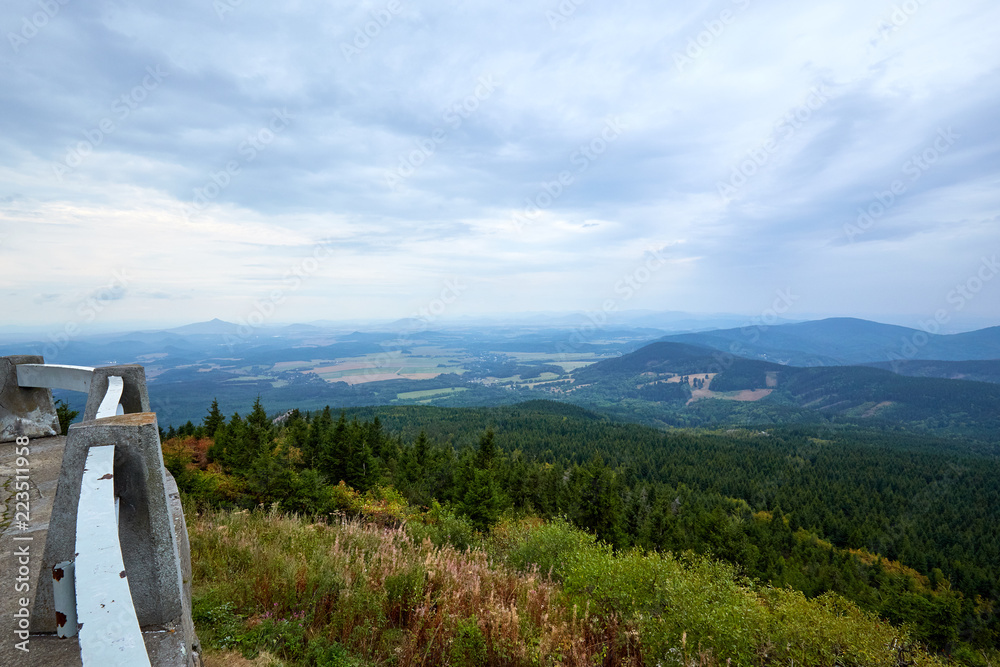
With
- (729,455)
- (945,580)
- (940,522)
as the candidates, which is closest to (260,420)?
(945,580)

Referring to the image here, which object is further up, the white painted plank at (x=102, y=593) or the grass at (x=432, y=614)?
the white painted plank at (x=102, y=593)

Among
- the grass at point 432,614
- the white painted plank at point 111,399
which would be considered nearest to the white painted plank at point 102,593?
the white painted plank at point 111,399

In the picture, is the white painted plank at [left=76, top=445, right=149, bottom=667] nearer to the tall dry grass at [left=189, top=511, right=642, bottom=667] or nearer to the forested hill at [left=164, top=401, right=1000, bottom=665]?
the tall dry grass at [left=189, top=511, right=642, bottom=667]

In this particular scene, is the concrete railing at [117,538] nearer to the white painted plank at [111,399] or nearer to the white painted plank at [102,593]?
the white painted plank at [102,593]

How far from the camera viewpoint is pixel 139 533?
2602 millimetres

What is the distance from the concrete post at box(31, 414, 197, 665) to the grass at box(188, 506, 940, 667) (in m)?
1.82

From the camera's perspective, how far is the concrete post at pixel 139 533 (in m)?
2.46

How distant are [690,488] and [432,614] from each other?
96482mm

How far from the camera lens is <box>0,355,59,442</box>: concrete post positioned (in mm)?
6473

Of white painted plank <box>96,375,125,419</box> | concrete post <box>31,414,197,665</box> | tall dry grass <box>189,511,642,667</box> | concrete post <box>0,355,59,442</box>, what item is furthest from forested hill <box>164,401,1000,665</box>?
concrete post <box>31,414,197,665</box>

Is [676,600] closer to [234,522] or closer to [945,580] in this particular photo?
[234,522]

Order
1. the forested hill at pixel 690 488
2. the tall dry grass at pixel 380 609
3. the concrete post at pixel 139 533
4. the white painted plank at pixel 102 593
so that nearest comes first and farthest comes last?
the white painted plank at pixel 102 593
the concrete post at pixel 139 533
the tall dry grass at pixel 380 609
the forested hill at pixel 690 488

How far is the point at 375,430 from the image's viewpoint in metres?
42.7

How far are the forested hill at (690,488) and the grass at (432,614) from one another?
6.04 m
